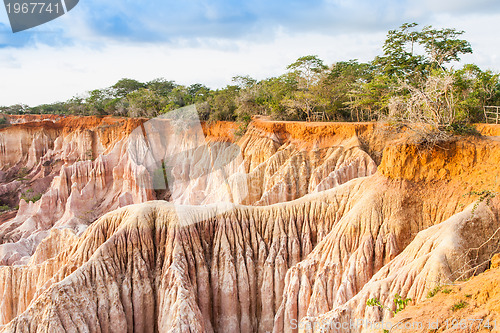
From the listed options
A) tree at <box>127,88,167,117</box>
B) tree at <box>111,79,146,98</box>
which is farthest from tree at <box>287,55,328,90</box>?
tree at <box>111,79,146,98</box>

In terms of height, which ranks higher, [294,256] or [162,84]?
[162,84]

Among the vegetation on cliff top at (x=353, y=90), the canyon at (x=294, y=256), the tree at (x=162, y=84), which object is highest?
the tree at (x=162, y=84)

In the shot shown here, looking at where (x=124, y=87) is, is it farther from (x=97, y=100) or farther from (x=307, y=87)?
(x=307, y=87)

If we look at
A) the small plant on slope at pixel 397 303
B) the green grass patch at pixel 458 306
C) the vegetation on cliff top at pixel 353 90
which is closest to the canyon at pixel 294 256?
the green grass patch at pixel 458 306

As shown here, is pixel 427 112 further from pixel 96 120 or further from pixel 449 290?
pixel 96 120

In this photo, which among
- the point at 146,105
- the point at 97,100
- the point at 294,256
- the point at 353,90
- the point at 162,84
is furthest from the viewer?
the point at 162,84

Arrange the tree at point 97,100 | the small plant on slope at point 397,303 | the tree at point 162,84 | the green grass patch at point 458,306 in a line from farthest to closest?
the tree at point 162,84
the tree at point 97,100
the small plant on slope at point 397,303
the green grass patch at point 458,306

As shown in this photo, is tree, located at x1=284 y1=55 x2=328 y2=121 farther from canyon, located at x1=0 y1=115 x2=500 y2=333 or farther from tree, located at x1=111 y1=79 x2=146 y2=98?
tree, located at x1=111 y1=79 x2=146 y2=98

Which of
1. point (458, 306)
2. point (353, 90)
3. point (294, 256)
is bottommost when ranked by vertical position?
point (294, 256)

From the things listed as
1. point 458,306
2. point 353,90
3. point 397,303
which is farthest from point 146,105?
point 458,306

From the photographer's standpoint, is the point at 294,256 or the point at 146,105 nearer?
the point at 294,256

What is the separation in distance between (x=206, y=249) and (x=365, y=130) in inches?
515

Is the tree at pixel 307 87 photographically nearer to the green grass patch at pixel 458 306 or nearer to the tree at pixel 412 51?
the tree at pixel 412 51

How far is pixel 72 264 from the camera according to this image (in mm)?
14938
